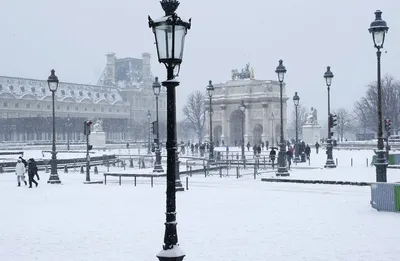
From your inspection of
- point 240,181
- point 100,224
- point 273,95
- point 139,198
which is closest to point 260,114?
point 273,95

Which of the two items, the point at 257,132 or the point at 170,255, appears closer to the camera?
the point at 170,255

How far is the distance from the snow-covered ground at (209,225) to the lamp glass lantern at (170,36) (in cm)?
427

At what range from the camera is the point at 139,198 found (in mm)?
21156

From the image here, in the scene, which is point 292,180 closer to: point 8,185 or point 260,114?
point 8,185

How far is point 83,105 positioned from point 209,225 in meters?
135

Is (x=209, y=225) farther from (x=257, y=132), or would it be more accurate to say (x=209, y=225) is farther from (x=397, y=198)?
(x=257, y=132)

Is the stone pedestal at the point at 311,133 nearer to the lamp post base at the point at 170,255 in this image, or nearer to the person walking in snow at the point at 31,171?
the person walking in snow at the point at 31,171

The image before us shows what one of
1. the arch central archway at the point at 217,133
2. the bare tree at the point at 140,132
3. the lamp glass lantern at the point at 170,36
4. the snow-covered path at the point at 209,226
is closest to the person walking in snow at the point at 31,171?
the snow-covered path at the point at 209,226

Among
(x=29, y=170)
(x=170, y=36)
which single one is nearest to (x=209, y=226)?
(x=170, y=36)

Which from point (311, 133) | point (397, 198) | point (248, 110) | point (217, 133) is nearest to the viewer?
point (397, 198)

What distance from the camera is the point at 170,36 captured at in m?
7.79

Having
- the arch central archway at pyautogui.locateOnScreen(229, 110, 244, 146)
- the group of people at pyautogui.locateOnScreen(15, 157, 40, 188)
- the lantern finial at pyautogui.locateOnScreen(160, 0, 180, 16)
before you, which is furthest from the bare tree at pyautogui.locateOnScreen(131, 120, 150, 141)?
the lantern finial at pyautogui.locateOnScreen(160, 0, 180, 16)

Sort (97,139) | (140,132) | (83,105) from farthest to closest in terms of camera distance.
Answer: (83,105) → (140,132) → (97,139)

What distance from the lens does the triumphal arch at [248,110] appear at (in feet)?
301
